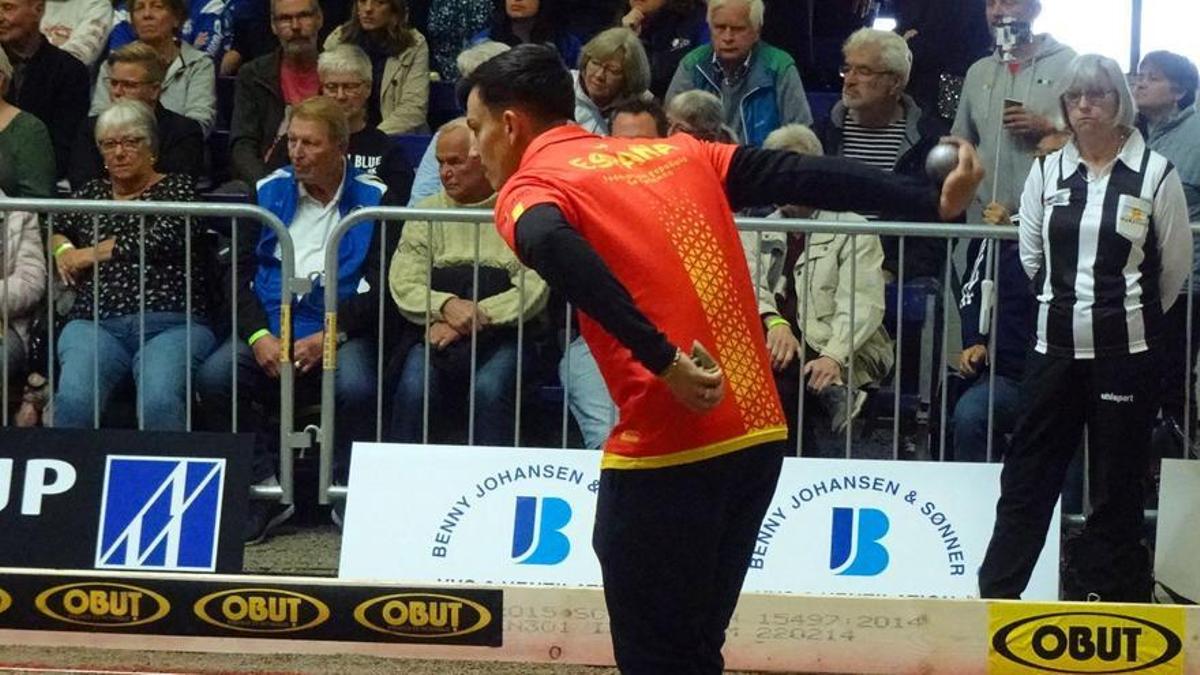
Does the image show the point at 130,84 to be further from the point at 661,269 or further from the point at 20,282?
the point at 661,269

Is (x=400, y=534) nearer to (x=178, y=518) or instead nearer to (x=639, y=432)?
(x=178, y=518)

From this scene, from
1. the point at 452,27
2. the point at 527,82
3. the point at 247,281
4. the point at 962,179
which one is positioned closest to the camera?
the point at 962,179

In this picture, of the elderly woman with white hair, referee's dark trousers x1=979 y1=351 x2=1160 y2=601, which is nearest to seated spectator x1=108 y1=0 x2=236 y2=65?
the elderly woman with white hair

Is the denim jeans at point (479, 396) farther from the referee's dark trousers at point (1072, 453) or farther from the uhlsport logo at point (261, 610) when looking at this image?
the referee's dark trousers at point (1072, 453)

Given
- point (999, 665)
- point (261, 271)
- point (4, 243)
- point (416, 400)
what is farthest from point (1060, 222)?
point (4, 243)

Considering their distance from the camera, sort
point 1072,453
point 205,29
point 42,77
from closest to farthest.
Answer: point 1072,453 → point 42,77 → point 205,29

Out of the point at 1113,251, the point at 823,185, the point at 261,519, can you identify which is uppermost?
the point at 823,185

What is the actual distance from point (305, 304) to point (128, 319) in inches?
26.0

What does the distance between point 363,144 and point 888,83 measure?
2.17m

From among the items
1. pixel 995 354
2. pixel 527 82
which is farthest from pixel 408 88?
pixel 527 82

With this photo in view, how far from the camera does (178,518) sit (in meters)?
6.86

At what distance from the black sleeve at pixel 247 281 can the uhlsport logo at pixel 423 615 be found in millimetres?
1322

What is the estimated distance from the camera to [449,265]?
7.06 meters

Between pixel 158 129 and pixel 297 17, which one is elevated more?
pixel 297 17
